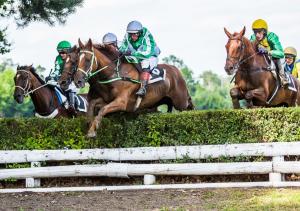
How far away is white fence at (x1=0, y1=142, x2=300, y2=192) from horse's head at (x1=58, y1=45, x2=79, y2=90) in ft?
4.54

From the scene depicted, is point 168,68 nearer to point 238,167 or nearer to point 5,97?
point 238,167

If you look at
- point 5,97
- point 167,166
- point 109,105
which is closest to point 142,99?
point 109,105

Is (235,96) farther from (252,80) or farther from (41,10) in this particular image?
(41,10)

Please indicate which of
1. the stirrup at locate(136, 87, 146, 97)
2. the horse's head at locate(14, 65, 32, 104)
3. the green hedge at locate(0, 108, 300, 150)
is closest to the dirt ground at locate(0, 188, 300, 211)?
the green hedge at locate(0, 108, 300, 150)

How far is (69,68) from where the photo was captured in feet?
47.3

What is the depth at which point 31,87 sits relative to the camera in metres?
17.7

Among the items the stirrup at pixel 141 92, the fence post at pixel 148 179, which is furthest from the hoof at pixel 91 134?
the stirrup at pixel 141 92

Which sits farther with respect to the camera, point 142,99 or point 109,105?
point 142,99

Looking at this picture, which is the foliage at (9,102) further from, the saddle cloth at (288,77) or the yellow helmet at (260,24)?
the yellow helmet at (260,24)

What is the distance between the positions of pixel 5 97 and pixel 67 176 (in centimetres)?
7870

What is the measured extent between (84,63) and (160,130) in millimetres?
2035

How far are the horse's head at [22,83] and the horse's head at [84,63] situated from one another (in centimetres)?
346

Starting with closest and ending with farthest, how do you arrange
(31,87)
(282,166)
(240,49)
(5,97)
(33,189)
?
(282,166) → (33,189) → (240,49) → (31,87) → (5,97)

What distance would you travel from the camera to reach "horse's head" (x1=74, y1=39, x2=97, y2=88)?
14102 millimetres
